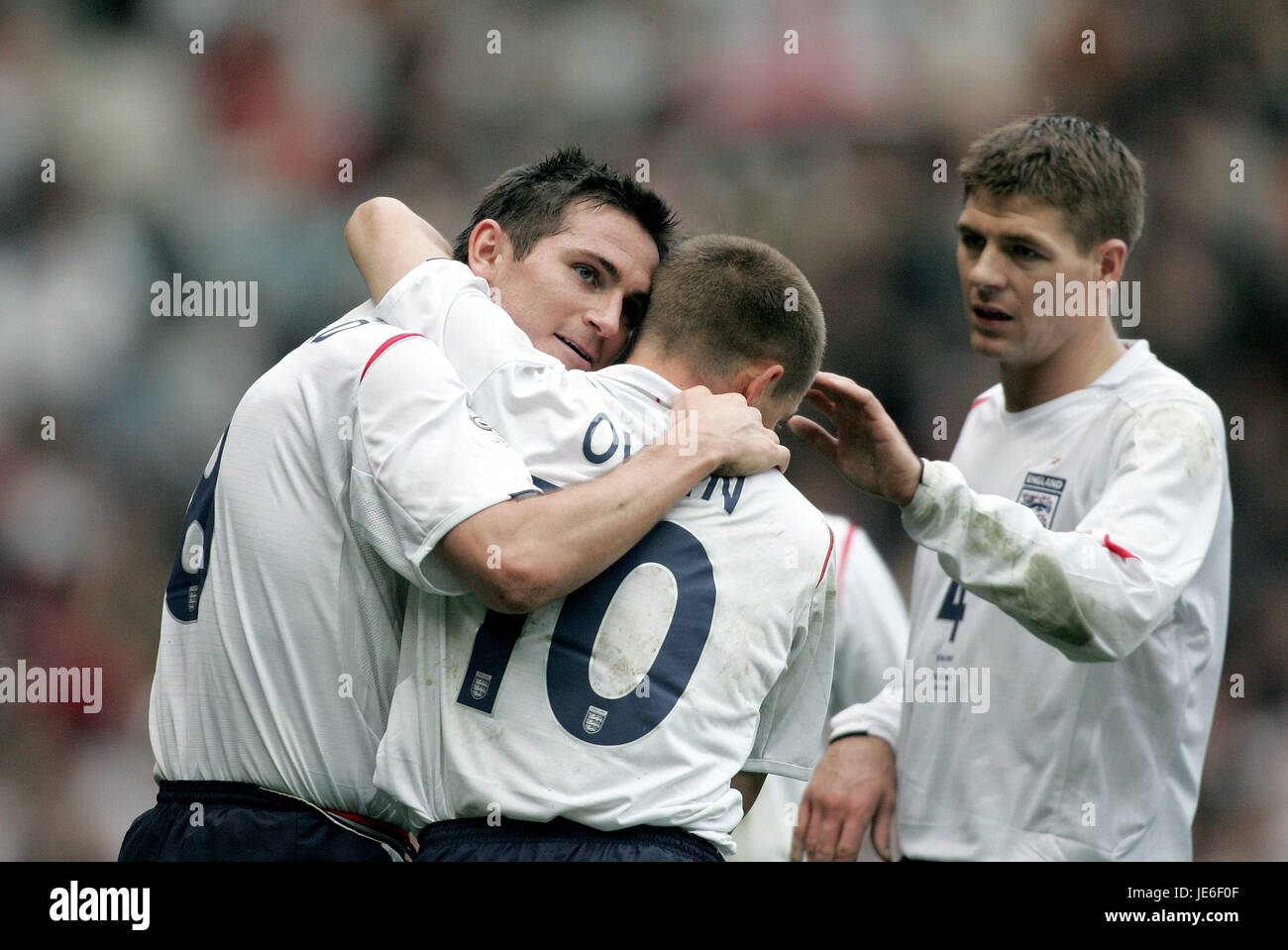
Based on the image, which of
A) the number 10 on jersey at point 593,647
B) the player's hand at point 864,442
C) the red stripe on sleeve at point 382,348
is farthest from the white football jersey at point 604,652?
the player's hand at point 864,442

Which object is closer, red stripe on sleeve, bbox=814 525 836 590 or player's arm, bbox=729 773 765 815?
red stripe on sleeve, bbox=814 525 836 590

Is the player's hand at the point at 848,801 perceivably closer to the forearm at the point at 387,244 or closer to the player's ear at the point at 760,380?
the player's ear at the point at 760,380

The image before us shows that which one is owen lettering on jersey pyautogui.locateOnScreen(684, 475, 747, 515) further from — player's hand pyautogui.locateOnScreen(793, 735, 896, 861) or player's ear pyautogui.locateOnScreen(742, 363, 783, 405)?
player's hand pyautogui.locateOnScreen(793, 735, 896, 861)

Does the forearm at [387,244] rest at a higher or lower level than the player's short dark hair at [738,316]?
higher

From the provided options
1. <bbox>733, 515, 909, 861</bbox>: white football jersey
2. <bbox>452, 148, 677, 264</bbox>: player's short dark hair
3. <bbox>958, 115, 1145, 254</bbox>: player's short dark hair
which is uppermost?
<bbox>958, 115, 1145, 254</bbox>: player's short dark hair

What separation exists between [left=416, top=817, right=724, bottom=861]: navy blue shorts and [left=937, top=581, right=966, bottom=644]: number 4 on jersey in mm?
1447

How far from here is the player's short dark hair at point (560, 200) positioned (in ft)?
9.44

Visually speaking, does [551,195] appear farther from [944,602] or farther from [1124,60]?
[1124,60]

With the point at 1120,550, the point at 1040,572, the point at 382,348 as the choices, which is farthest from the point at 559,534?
the point at 1120,550

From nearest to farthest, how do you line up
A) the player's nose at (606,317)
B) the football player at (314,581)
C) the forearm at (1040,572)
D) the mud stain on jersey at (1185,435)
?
the football player at (314,581) < the player's nose at (606,317) < the forearm at (1040,572) < the mud stain on jersey at (1185,435)

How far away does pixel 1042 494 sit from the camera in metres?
3.33

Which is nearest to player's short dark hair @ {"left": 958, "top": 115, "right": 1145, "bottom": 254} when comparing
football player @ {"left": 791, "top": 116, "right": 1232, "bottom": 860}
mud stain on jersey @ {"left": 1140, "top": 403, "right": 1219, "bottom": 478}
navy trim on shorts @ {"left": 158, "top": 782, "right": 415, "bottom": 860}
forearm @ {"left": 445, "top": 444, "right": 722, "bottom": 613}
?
football player @ {"left": 791, "top": 116, "right": 1232, "bottom": 860}

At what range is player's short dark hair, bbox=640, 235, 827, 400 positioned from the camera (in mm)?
2490

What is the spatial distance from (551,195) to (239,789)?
4.53 ft
